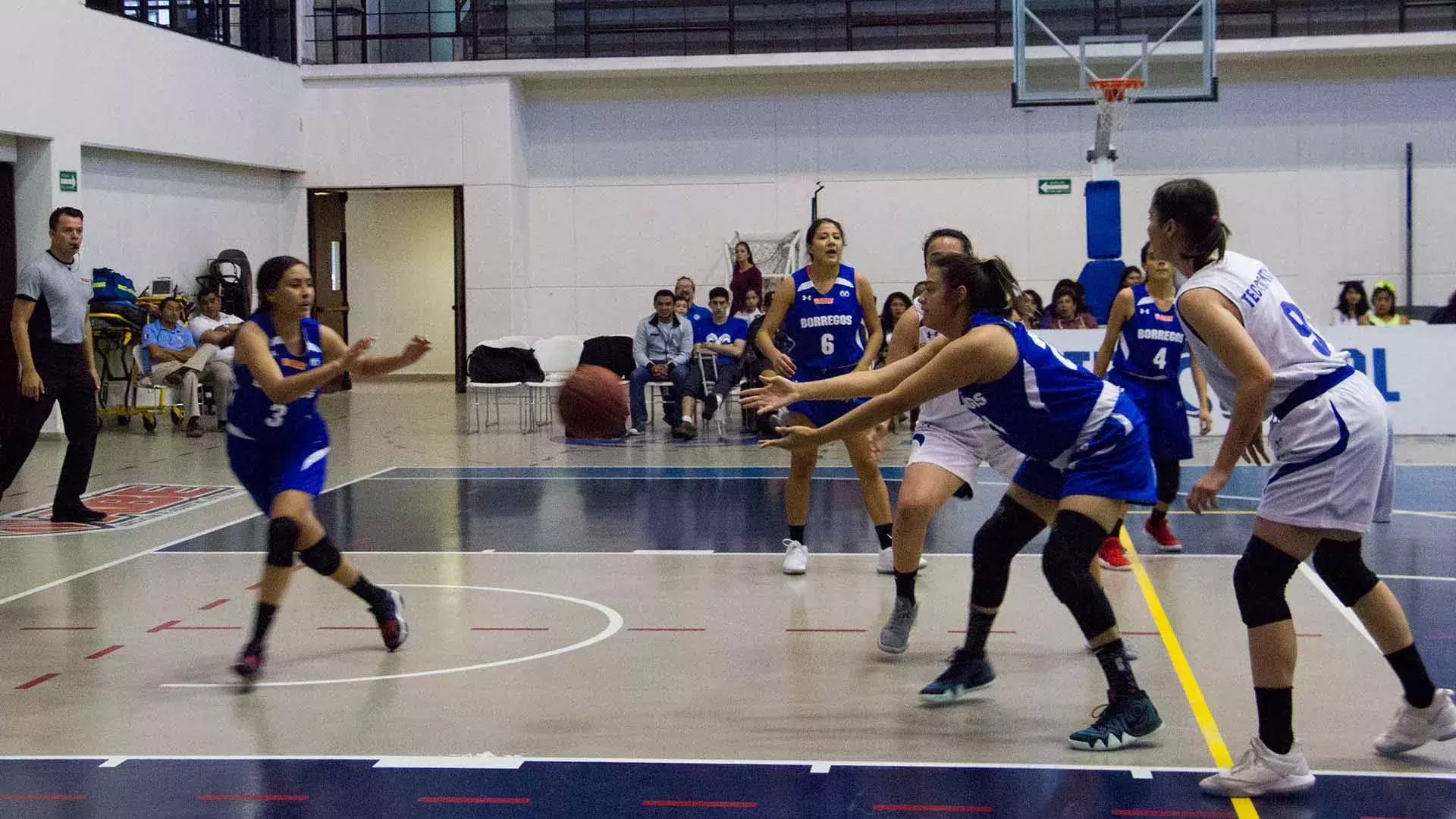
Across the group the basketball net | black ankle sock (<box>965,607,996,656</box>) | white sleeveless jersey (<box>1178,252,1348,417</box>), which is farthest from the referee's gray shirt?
the basketball net

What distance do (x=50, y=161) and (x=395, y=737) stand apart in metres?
12.1

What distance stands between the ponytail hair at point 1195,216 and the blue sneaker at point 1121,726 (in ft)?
4.39

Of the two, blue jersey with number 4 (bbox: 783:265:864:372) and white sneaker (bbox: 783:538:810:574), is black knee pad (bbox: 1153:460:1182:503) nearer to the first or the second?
blue jersey with number 4 (bbox: 783:265:864:372)

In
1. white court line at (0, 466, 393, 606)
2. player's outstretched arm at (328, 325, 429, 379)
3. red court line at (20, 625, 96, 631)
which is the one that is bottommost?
red court line at (20, 625, 96, 631)

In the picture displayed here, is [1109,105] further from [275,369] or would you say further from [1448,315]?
[275,369]

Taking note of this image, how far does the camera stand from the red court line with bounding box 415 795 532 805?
13.1ft

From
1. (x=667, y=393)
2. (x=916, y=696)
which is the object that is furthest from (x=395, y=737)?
(x=667, y=393)

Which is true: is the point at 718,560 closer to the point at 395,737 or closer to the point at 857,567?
the point at 857,567

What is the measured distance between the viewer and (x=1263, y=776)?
156 inches

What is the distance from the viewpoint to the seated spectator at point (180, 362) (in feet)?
49.3

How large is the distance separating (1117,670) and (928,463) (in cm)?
156

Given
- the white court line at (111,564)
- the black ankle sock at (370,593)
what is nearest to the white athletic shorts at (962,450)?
the black ankle sock at (370,593)

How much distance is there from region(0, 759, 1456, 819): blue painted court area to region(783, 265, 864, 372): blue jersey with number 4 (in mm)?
3317

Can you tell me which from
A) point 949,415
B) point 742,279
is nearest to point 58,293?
point 949,415
